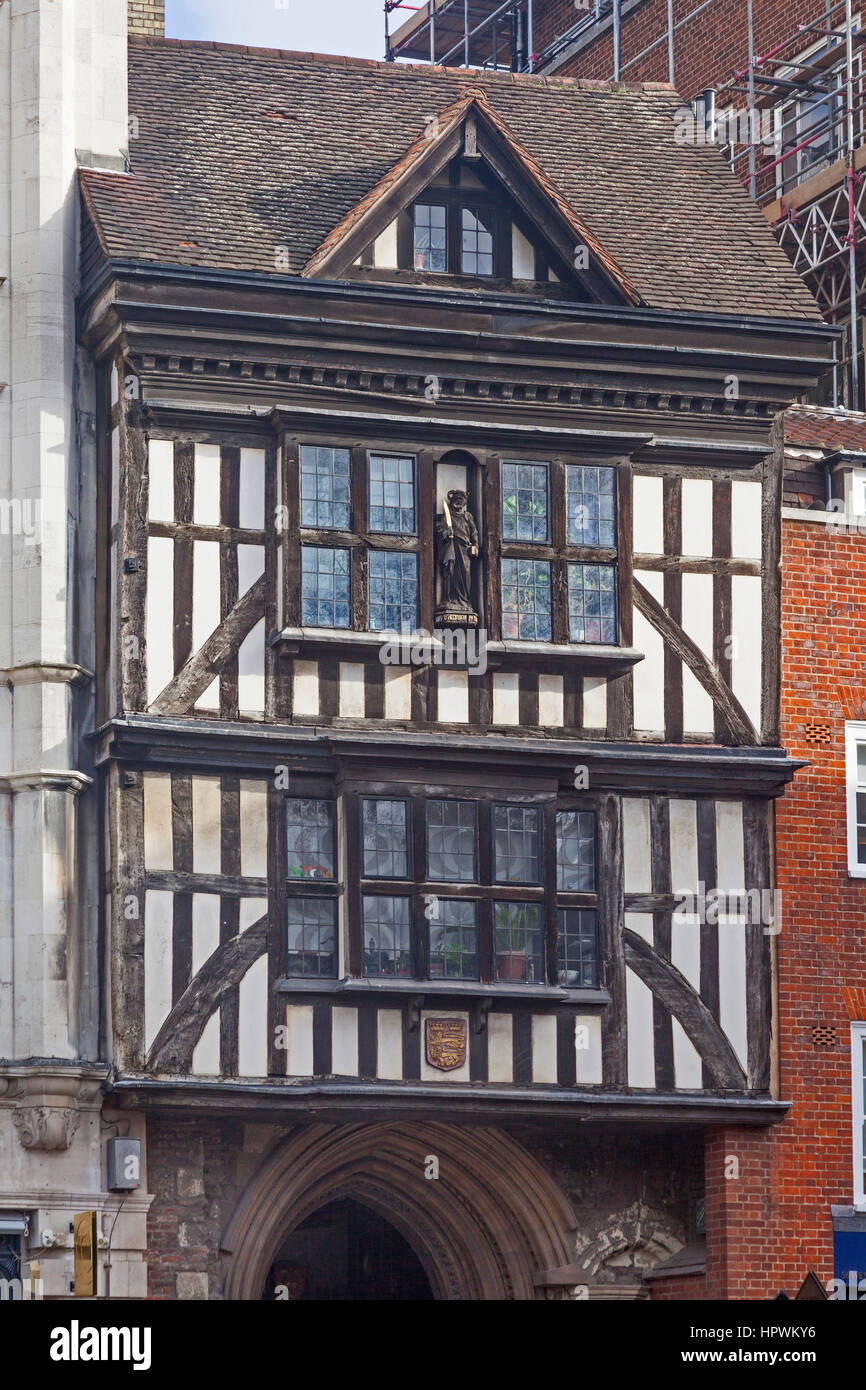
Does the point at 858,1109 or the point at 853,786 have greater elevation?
the point at 853,786

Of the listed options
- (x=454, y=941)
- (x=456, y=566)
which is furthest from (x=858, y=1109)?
(x=456, y=566)

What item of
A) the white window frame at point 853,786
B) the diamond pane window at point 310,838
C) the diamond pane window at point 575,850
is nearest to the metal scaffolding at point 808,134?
the white window frame at point 853,786

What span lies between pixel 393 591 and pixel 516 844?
8.75 feet

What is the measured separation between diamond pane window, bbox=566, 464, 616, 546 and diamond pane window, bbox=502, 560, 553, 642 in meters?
0.51

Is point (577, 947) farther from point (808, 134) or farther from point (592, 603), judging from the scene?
point (808, 134)

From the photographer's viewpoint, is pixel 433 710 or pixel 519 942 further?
pixel 433 710

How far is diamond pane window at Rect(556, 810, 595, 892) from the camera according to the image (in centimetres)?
2675

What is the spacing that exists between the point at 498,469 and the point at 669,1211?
7.39m

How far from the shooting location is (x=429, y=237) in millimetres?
27625

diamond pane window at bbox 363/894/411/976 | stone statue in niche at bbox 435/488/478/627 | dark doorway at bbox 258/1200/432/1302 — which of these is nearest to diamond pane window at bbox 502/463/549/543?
stone statue in niche at bbox 435/488/478/627

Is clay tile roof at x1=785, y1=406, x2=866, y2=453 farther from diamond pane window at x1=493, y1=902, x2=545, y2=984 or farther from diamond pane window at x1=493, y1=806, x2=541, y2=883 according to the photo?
diamond pane window at x1=493, y1=902, x2=545, y2=984

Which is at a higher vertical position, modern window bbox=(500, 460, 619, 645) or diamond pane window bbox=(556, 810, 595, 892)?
modern window bbox=(500, 460, 619, 645)
